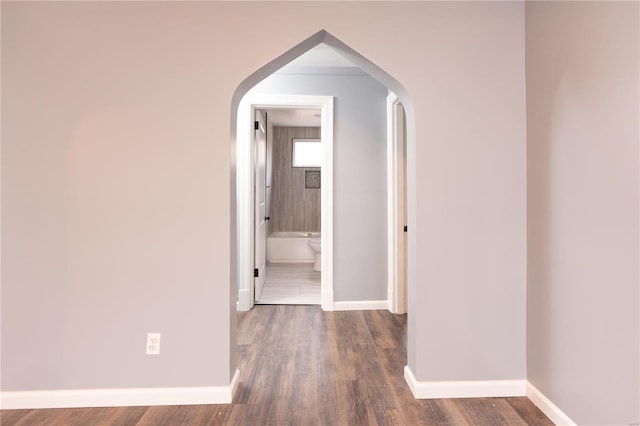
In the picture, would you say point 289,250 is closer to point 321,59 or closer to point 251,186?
point 251,186

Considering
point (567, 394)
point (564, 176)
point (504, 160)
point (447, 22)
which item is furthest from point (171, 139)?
point (567, 394)

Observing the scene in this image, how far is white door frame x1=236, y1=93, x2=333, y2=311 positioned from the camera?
354cm

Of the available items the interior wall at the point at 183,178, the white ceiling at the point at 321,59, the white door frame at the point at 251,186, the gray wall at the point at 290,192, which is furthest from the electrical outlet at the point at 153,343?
the gray wall at the point at 290,192

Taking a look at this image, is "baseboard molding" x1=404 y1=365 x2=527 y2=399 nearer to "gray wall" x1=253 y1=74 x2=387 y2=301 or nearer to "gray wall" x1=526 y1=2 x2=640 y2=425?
"gray wall" x1=526 y1=2 x2=640 y2=425

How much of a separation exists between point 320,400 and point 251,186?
87.6 inches

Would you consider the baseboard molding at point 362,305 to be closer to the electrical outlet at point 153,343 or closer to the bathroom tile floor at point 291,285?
the bathroom tile floor at point 291,285

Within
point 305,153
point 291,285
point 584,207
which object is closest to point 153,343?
point 584,207

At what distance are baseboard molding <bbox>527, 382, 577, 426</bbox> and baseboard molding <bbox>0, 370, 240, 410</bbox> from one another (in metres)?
1.57

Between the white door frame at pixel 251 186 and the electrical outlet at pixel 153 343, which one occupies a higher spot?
the white door frame at pixel 251 186

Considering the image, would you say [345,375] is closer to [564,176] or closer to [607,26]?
[564,176]

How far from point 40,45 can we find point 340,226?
2.52 meters

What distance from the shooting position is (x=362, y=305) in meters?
3.57

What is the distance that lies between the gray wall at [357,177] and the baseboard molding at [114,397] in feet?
5.88

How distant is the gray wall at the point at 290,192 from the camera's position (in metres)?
6.81
